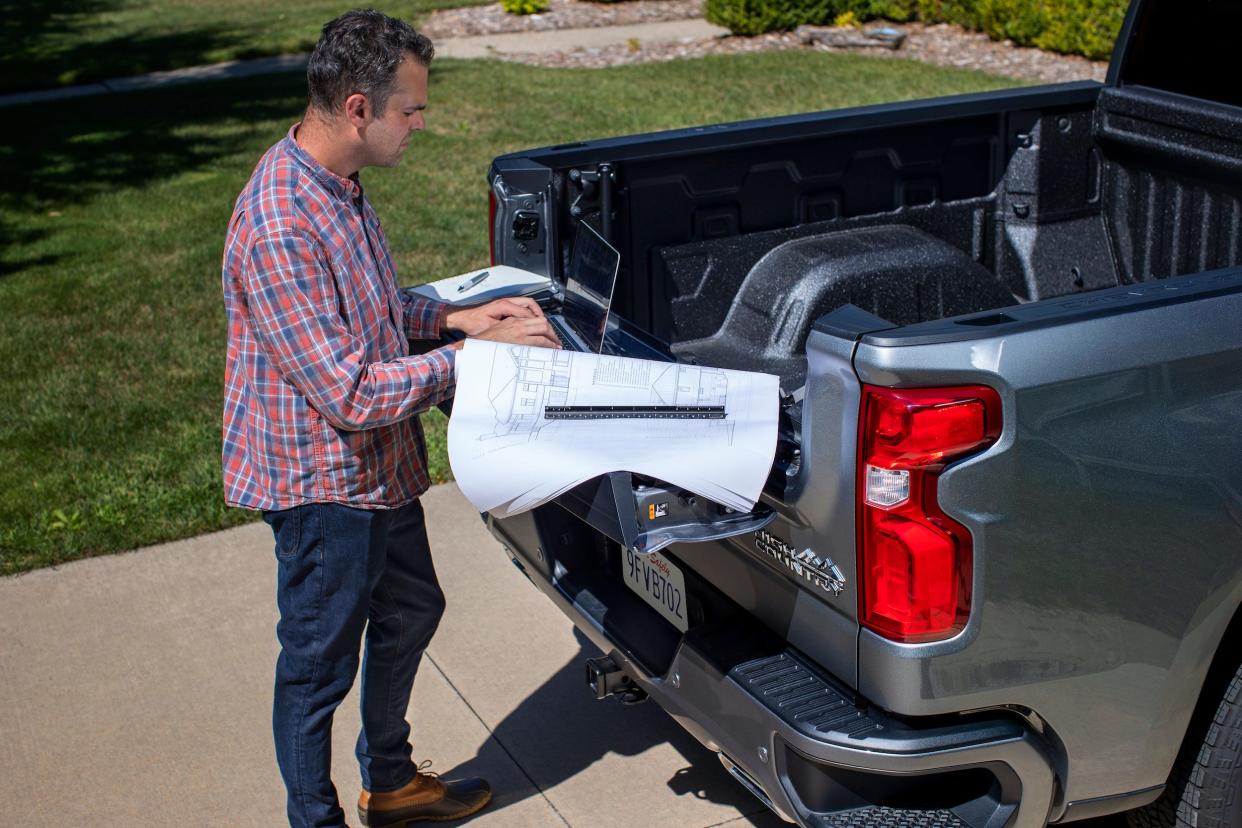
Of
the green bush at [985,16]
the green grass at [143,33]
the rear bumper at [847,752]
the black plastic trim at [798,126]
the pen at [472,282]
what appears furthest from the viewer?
the green grass at [143,33]

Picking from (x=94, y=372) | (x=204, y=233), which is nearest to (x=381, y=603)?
(x=94, y=372)

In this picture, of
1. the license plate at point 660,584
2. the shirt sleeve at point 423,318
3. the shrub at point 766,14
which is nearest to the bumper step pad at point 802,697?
the license plate at point 660,584

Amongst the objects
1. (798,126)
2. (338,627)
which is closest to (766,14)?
(798,126)

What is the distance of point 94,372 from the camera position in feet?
21.7

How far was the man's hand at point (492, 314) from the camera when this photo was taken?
301cm

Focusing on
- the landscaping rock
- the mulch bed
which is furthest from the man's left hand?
the landscaping rock

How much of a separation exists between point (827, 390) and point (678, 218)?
155 cm

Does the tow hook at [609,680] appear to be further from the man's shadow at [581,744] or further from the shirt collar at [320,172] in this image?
the shirt collar at [320,172]

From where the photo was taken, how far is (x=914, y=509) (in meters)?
2.40

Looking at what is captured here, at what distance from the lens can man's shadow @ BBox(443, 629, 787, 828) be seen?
3.64 metres

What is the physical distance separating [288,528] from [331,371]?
16.8 inches

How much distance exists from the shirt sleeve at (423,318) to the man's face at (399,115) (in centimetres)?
50

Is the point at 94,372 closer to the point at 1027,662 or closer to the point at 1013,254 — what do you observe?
the point at 1013,254

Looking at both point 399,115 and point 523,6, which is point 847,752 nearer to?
point 399,115
